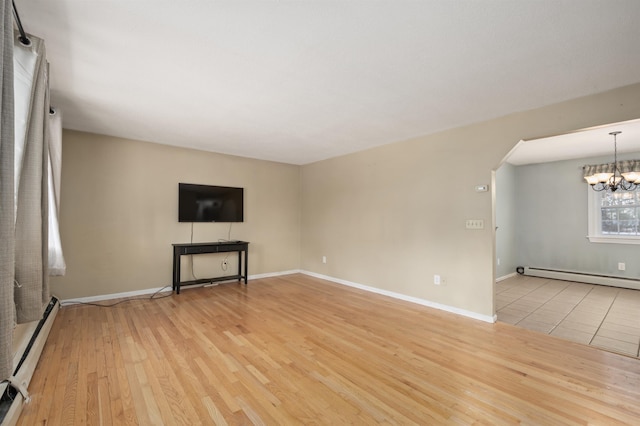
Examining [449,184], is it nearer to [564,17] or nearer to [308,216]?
[564,17]

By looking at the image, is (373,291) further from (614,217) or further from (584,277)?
(614,217)

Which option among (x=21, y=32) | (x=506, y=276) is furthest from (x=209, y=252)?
(x=506, y=276)

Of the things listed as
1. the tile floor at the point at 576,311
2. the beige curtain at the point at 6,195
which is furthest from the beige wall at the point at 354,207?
the beige curtain at the point at 6,195

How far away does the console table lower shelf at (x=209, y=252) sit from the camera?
433 cm

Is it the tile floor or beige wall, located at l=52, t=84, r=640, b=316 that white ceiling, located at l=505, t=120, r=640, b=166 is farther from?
the tile floor

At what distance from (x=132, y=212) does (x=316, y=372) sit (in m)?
3.72

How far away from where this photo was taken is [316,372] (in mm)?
2209

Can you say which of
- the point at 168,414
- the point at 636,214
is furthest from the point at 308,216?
the point at 636,214

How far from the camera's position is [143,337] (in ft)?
9.14

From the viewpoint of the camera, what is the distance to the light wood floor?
5.73 ft

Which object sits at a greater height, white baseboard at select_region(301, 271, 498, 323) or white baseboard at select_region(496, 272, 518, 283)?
white baseboard at select_region(301, 271, 498, 323)

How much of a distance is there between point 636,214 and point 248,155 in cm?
707

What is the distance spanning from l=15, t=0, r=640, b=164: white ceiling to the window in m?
3.99

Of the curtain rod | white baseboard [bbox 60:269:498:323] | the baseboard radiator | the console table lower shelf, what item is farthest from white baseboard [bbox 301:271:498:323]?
the curtain rod
